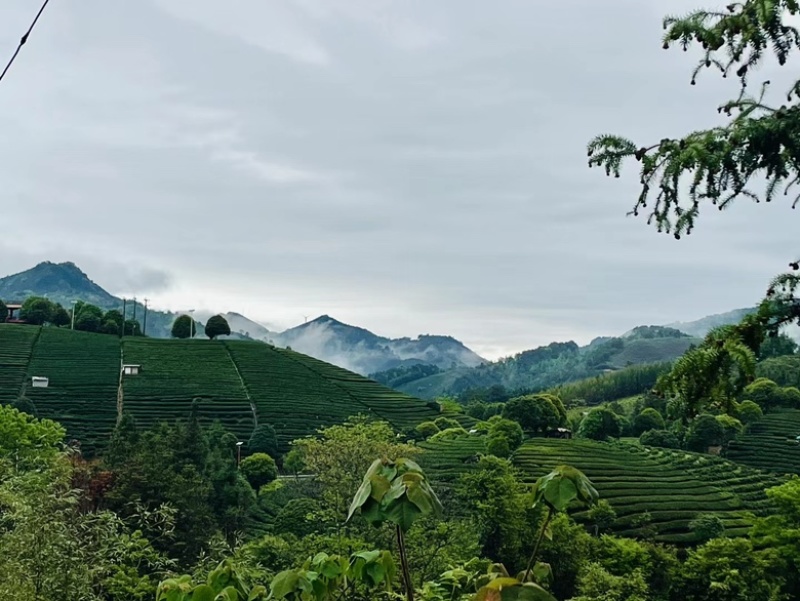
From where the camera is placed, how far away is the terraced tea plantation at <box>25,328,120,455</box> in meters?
45.6

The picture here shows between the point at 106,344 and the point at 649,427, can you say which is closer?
the point at 649,427

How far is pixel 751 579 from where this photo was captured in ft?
82.1

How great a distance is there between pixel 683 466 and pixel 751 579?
16256mm

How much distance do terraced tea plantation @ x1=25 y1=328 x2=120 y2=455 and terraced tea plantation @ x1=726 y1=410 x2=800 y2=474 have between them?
37.2 metres

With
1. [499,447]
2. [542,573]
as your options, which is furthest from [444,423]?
[542,573]

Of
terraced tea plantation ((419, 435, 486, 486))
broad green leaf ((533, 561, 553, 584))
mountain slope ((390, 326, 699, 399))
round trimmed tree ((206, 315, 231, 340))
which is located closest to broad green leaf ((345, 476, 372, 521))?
broad green leaf ((533, 561, 553, 584))

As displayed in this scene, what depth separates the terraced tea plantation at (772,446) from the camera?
4419cm

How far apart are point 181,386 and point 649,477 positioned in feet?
112

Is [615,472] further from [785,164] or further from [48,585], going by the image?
[785,164]

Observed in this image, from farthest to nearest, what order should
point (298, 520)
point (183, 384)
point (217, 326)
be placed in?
point (217, 326)
point (183, 384)
point (298, 520)

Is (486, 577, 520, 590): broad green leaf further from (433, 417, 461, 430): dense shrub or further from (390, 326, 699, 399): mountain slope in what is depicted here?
(390, 326, 699, 399): mountain slope

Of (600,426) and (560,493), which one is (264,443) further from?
(560,493)

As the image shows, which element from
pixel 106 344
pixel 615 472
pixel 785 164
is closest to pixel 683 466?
pixel 615 472

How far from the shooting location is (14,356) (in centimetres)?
5791
